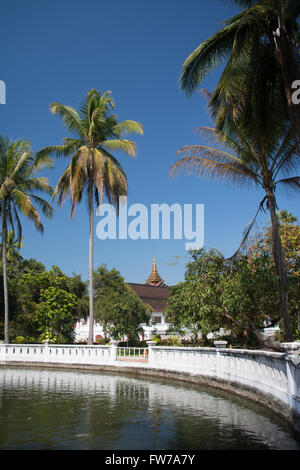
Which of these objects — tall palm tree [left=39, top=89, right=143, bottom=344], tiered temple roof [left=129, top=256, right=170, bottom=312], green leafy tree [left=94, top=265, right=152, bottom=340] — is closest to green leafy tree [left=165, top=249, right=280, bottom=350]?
tall palm tree [left=39, top=89, right=143, bottom=344]

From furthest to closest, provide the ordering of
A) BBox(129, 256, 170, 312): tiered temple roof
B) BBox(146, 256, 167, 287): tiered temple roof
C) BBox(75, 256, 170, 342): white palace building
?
BBox(146, 256, 167, 287): tiered temple roof < BBox(129, 256, 170, 312): tiered temple roof < BBox(75, 256, 170, 342): white palace building

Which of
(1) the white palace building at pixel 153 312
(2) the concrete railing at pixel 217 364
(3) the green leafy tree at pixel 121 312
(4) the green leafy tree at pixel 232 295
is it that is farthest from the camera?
(1) the white palace building at pixel 153 312

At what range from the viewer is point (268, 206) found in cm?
1551

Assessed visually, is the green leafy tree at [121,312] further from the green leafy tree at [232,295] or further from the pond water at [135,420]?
the pond water at [135,420]

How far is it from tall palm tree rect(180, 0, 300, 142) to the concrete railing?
5394 mm

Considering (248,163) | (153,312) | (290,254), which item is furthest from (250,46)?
(153,312)

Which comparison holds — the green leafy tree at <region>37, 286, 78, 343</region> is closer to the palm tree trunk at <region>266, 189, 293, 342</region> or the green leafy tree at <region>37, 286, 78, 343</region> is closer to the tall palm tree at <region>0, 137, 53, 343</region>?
the tall palm tree at <region>0, 137, 53, 343</region>

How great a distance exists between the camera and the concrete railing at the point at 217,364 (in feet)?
26.9

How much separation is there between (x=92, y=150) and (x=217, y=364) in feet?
50.5

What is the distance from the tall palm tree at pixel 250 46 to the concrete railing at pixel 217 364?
5394 millimetres

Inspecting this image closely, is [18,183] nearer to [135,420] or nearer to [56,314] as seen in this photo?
[56,314]

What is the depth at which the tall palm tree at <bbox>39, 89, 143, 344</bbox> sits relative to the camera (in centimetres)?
2477

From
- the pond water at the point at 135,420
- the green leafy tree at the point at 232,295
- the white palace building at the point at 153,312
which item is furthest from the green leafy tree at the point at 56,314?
the white palace building at the point at 153,312
